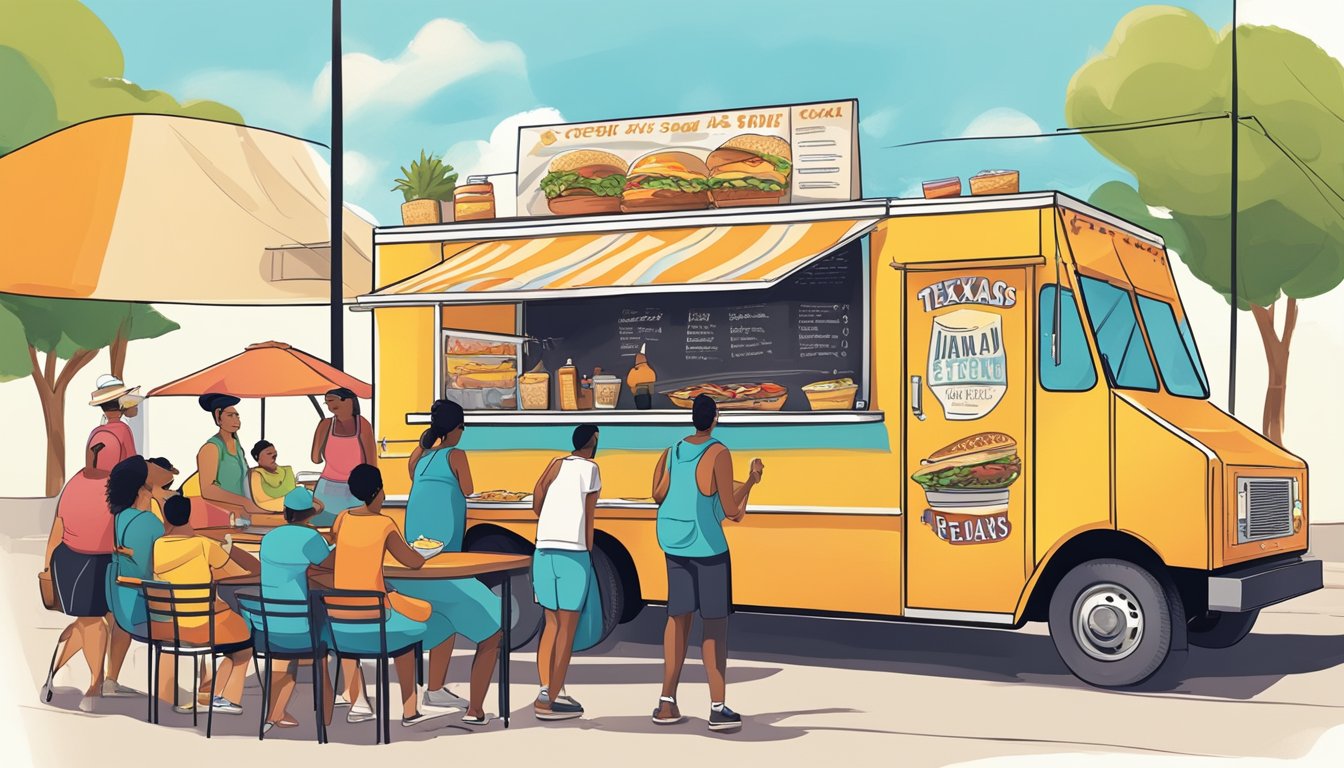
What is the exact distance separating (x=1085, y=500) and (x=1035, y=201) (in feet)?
6.40

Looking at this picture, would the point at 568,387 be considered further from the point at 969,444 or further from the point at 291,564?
the point at 291,564

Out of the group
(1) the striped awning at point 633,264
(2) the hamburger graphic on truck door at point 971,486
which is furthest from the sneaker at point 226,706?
(2) the hamburger graphic on truck door at point 971,486

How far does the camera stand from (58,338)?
31.5 meters

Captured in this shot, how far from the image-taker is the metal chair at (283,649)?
7.69 m

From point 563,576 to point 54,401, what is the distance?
2824 cm

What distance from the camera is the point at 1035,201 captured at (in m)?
9.74

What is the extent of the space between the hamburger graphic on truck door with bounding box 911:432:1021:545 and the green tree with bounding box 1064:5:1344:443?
21.5 metres

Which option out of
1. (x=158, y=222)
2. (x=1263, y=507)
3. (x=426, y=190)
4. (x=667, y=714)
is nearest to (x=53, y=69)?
(x=158, y=222)

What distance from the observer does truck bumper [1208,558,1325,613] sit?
9133mm

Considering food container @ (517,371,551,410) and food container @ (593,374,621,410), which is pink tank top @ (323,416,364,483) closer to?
food container @ (517,371,551,410)

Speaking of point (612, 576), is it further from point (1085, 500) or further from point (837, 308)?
point (1085, 500)

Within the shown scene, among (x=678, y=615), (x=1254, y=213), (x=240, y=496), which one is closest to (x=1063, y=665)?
(x=678, y=615)

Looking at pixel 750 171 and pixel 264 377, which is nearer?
pixel 750 171

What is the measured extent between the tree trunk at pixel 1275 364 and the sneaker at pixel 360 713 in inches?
1019
